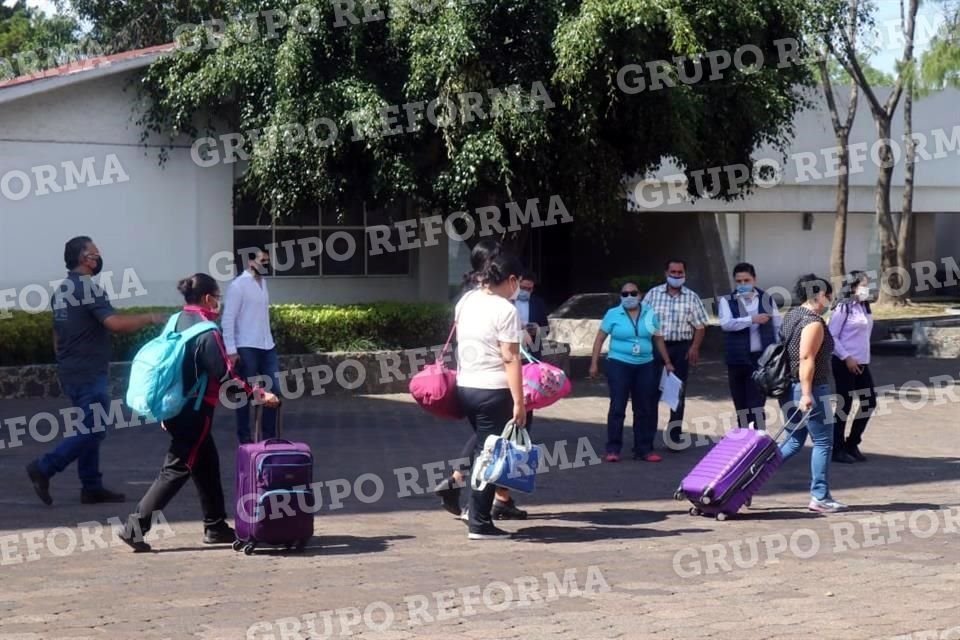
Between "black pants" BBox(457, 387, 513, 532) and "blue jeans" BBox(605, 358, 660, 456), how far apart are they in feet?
11.5

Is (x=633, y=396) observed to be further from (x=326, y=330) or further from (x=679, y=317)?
(x=326, y=330)

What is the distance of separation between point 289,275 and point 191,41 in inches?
174

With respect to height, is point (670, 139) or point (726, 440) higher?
point (670, 139)

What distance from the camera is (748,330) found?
11875 mm

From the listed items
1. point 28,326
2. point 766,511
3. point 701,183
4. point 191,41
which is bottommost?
point 766,511

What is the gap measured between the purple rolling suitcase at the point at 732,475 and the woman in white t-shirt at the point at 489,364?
153 cm

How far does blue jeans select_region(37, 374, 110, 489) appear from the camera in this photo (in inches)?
365

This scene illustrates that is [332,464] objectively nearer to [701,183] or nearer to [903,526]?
[903,526]

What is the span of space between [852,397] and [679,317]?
67.3 inches

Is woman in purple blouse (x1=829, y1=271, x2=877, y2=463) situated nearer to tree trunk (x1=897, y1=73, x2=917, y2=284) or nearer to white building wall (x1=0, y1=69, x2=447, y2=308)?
white building wall (x1=0, y1=69, x2=447, y2=308)

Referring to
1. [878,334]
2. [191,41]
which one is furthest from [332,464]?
[878,334]

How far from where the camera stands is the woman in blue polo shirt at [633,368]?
38.6 feet

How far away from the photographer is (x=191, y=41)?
1784 centimetres

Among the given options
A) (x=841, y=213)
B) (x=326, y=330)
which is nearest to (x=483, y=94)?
(x=326, y=330)
